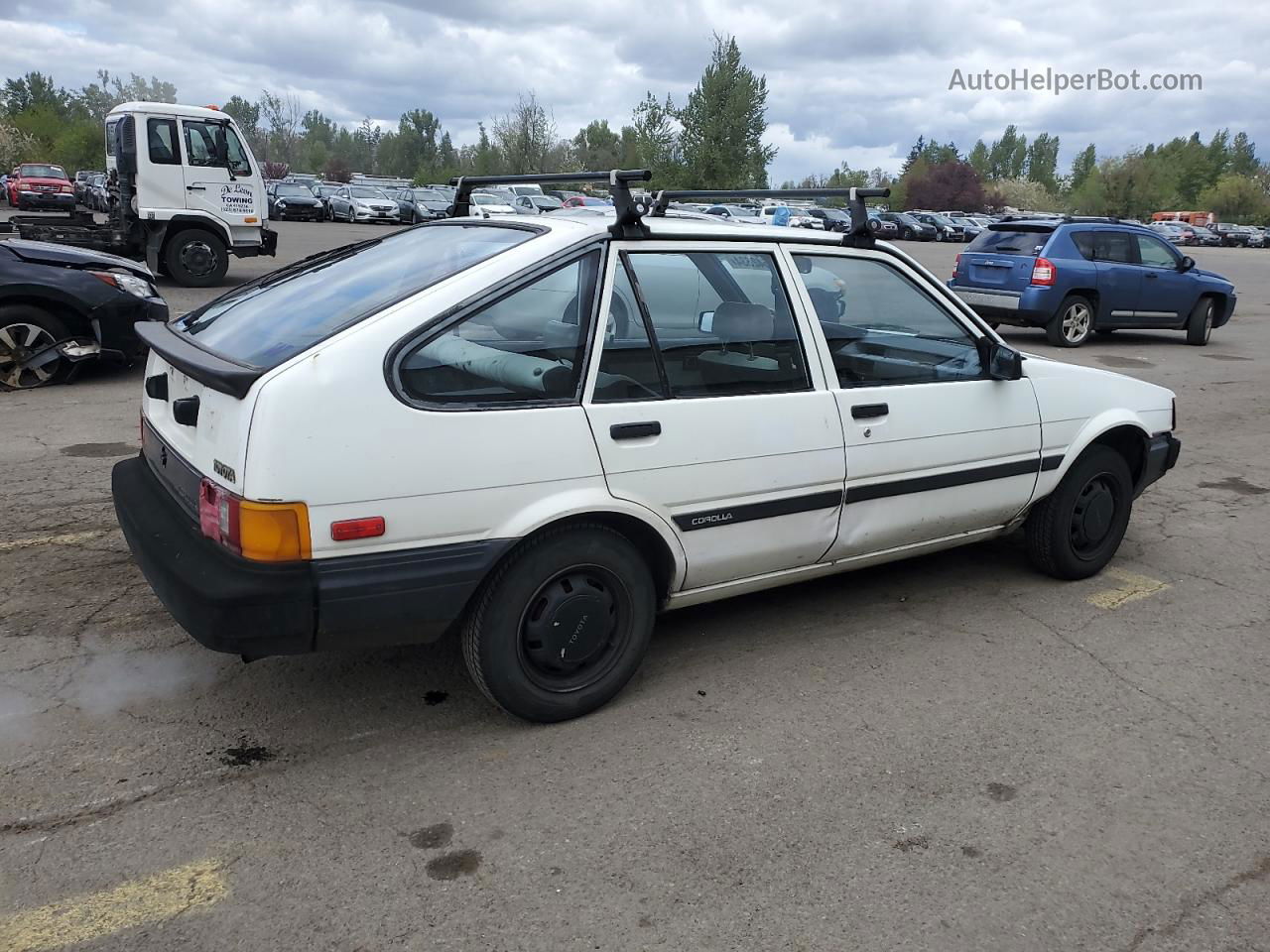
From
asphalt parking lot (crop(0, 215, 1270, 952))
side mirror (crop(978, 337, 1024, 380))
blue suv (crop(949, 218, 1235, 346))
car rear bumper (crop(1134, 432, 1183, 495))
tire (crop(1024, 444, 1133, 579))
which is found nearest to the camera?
asphalt parking lot (crop(0, 215, 1270, 952))

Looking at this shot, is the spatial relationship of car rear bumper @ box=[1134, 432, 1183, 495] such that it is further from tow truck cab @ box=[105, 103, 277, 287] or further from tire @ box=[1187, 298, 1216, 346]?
tow truck cab @ box=[105, 103, 277, 287]

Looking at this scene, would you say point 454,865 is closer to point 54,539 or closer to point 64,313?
point 54,539

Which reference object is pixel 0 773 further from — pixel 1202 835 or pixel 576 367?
pixel 1202 835

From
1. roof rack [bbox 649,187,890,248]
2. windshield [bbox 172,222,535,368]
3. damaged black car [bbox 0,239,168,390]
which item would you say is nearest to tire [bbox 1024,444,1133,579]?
roof rack [bbox 649,187,890,248]

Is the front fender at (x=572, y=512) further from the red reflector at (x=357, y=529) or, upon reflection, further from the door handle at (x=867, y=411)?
the door handle at (x=867, y=411)

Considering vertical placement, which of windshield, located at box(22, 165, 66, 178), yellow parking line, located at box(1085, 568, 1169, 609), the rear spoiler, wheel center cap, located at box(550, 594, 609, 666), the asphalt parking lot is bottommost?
the asphalt parking lot

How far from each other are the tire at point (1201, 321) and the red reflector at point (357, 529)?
14459 millimetres

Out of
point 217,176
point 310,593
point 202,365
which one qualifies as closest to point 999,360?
A: point 310,593

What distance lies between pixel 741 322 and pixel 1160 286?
12.4m

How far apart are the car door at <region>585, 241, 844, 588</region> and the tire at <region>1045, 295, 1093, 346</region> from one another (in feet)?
34.6

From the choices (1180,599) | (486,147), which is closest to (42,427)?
(1180,599)

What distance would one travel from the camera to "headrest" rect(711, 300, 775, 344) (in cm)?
365

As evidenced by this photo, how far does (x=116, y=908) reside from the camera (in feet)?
8.13

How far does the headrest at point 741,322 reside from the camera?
365 cm
